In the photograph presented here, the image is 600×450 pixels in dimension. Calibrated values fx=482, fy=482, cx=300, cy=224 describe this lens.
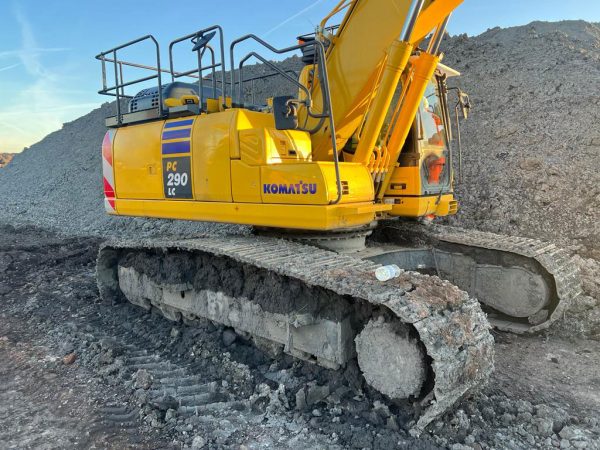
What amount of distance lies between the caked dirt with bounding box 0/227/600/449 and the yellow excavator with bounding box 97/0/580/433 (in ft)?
0.71

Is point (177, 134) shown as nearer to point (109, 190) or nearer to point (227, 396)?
point (109, 190)

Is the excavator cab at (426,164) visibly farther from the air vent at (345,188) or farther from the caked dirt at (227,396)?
the caked dirt at (227,396)

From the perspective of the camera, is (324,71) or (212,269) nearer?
(324,71)

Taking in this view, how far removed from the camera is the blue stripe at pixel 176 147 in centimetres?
498

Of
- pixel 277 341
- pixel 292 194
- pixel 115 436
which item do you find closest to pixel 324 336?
pixel 277 341

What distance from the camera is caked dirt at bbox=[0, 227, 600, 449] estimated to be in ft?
10.4

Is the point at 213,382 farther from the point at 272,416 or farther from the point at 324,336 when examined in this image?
the point at 324,336

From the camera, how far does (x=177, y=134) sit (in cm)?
509

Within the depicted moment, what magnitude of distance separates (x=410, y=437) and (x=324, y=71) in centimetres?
284

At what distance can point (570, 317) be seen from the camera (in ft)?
17.0

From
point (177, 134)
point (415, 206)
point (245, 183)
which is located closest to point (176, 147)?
point (177, 134)

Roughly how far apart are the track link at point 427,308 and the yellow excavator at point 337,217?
13mm

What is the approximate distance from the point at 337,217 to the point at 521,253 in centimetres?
212

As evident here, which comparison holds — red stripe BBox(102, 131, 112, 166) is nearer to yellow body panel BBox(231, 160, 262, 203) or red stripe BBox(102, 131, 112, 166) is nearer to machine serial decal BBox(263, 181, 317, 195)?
yellow body panel BBox(231, 160, 262, 203)
